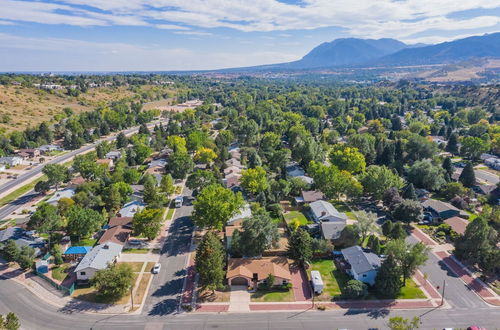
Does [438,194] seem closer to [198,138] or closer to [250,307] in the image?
[250,307]

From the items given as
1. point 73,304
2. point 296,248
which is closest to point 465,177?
point 296,248

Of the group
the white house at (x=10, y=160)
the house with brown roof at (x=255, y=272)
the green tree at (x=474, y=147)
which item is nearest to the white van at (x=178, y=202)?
the house with brown roof at (x=255, y=272)

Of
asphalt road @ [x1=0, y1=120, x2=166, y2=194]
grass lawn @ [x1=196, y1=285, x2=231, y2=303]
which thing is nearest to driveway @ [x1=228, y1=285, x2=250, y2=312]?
grass lawn @ [x1=196, y1=285, x2=231, y2=303]

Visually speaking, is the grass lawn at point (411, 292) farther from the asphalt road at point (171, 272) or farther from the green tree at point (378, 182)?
the asphalt road at point (171, 272)

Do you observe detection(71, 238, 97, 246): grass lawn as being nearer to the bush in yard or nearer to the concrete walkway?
the concrete walkway

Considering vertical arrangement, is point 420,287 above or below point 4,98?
below

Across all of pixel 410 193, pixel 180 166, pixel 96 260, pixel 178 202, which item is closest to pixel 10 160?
pixel 180 166
